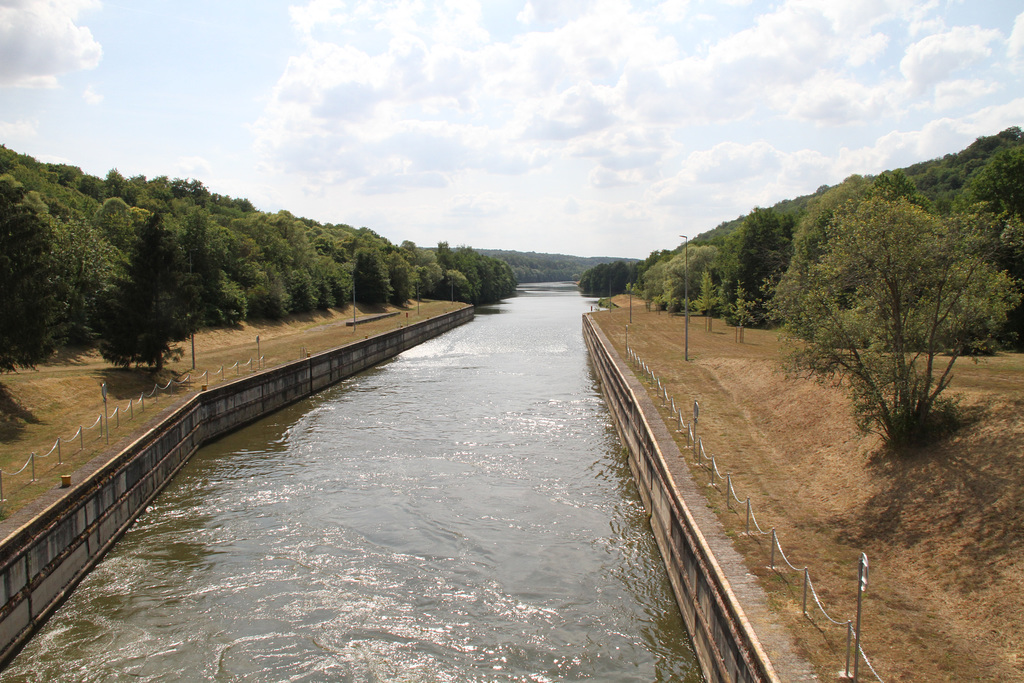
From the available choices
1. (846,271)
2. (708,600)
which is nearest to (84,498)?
(708,600)

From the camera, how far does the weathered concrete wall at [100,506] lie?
12938mm

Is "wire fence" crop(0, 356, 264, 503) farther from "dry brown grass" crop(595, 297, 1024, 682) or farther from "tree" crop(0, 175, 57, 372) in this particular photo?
"dry brown grass" crop(595, 297, 1024, 682)

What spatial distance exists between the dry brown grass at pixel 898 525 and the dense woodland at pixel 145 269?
2253cm

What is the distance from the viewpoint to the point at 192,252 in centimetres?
5569

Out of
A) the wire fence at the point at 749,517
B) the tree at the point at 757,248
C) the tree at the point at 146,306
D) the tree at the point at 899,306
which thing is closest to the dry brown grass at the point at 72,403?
the tree at the point at 146,306

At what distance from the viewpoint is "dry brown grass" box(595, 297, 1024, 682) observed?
9547mm

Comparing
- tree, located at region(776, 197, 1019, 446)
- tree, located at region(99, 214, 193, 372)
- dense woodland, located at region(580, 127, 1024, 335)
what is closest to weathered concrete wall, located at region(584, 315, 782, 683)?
tree, located at region(776, 197, 1019, 446)

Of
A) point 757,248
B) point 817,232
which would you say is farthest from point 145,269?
point 757,248

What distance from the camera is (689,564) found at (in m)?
13.5

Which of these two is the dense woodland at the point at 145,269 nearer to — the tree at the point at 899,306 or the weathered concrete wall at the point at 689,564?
the weathered concrete wall at the point at 689,564

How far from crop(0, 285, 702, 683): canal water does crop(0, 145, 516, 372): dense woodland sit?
7.10m

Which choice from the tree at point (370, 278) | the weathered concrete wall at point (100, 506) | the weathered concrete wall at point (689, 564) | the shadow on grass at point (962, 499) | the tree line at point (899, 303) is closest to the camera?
the weathered concrete wall at point (689, 564)

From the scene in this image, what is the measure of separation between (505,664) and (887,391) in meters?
11.5

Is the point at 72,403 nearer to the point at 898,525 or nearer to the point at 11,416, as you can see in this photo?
the point at 11,416
